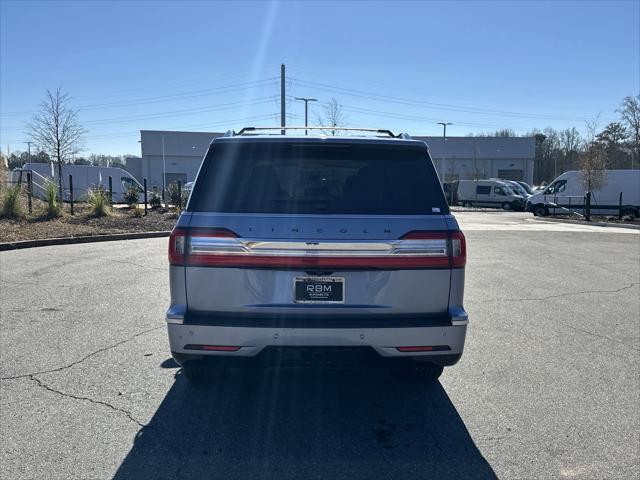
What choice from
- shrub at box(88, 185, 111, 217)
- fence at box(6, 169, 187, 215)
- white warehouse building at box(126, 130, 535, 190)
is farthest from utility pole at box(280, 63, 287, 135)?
white warehouse building at box(126, 130, 535, 190)

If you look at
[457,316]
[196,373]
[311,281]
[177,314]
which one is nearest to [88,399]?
[196,373]

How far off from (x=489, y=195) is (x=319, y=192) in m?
39.1

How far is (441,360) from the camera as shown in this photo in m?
3.55

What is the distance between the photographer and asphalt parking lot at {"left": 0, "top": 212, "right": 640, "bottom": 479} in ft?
10.5

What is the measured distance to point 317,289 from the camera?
3383 millimetres

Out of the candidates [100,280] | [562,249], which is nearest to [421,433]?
[100,280]

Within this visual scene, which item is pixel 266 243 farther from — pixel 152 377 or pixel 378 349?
pixel 152 377

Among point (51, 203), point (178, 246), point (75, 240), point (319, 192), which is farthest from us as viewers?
point (51, 203)

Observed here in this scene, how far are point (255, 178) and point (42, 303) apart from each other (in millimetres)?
4910

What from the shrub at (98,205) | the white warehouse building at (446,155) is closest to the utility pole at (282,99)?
the shrub at (98,205)

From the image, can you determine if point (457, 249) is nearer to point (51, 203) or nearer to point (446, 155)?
point (51, 203)

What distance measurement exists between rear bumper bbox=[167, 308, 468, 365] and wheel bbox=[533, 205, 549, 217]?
1225 inches

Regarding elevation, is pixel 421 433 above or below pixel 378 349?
below

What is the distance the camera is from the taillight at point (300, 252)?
3324 mm
